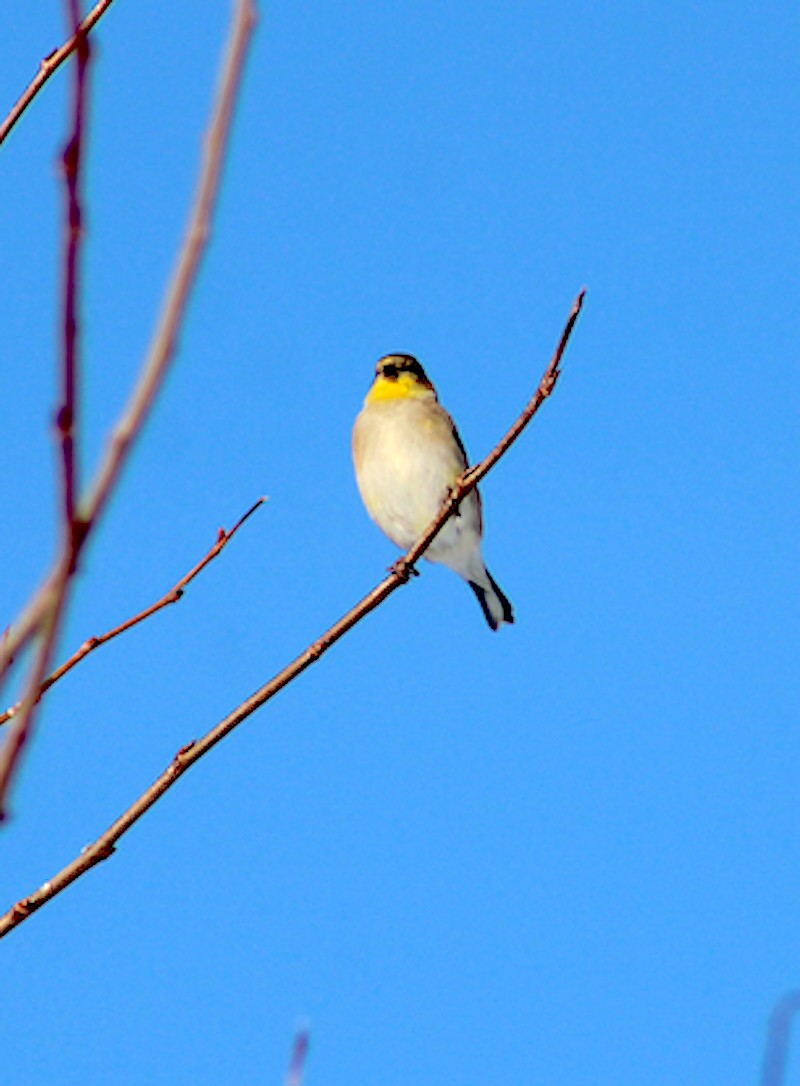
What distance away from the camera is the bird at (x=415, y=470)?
9.55m

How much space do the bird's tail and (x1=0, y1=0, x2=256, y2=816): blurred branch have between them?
29.3 feet

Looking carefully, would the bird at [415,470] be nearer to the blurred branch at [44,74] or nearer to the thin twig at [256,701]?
the thin twig at [256,701]

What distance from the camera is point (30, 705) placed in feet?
4.71

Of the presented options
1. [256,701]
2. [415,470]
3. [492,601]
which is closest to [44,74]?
[256,701]

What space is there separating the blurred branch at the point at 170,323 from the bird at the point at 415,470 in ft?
26.5

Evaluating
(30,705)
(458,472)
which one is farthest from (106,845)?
(458,472)

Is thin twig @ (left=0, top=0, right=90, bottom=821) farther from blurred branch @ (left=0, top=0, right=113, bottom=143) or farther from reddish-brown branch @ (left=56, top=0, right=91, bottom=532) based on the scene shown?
blurred branch @ (left=0, top=0, right=113, bottom=143)

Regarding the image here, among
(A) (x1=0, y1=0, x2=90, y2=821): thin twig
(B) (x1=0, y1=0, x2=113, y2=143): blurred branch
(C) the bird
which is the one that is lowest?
(A) (x1=0, y1=0, x2=90, y2=821): thin twig

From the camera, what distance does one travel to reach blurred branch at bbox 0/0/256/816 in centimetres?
117

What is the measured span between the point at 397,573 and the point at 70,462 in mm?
Result: 3241

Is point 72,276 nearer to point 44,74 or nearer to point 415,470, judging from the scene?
point 44,74

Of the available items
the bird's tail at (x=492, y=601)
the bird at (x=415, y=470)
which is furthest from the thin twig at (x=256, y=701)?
the bird's tail at (x=492, y=601)

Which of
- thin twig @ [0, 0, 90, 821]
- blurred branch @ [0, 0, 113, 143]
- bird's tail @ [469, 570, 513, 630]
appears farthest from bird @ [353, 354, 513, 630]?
thin twig @ [0, 0, 90, 821]

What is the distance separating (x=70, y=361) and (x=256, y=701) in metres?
2.00
